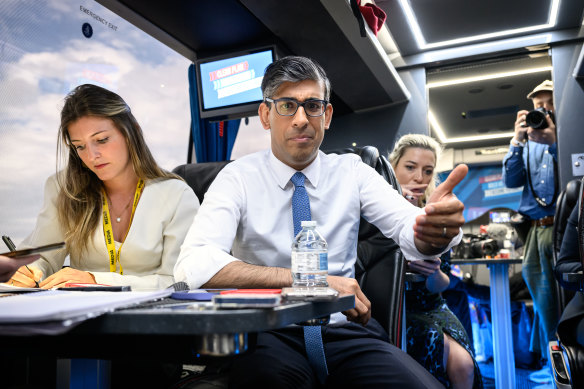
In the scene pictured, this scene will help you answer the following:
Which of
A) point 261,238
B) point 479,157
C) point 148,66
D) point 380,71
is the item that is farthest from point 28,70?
point 479,157

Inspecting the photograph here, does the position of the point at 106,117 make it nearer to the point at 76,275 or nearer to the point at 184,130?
the point at 76,275

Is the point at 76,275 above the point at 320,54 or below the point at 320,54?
below

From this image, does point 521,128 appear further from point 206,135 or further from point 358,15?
point 206,135

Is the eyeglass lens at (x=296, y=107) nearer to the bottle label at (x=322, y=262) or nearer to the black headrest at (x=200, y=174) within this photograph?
the black headrest at (x=200, y=174)

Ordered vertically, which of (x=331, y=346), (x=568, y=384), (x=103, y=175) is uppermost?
(x=103, y=175)

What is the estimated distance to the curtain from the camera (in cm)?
387

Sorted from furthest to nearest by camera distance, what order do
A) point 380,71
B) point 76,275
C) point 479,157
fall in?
point 479,157 < point 380,71 < point 76,275

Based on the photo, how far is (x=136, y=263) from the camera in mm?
1650

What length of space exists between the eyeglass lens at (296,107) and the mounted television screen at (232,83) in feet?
6.59

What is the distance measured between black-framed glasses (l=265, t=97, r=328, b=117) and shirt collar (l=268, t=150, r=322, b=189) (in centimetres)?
17

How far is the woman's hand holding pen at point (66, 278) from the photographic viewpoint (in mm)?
1280

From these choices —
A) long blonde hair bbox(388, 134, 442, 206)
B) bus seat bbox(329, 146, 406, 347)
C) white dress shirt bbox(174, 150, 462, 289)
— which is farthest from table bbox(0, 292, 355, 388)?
long blonde hair bbox(388, 134, 442, 206)

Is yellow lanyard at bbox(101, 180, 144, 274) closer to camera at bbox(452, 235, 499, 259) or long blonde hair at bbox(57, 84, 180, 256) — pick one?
long blonde hair at bbox(57, 84, 180, 256)

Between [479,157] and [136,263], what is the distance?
8.70 meters
